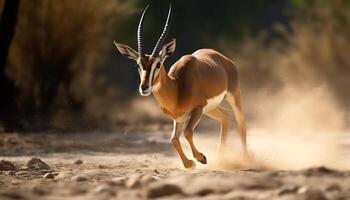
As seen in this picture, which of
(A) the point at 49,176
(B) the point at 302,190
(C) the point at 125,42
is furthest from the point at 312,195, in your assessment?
(C) the point at 125,42

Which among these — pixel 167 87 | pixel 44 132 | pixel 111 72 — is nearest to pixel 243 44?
pixel 111 72

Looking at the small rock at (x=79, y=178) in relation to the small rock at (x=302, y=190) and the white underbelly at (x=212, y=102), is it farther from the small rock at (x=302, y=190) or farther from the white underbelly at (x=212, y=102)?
the white underbelly at (x=212, y=102)

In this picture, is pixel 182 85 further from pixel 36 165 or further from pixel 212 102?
pixel 36 165

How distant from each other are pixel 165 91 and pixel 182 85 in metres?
0.51

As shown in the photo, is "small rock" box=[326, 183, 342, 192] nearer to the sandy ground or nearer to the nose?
the sandy ground

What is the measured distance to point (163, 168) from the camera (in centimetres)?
1390

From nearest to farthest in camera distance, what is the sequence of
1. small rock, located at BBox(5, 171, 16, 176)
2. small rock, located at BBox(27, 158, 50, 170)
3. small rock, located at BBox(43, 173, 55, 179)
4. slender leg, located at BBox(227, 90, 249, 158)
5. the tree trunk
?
small rock, located at BBox(43, 173, 55, 179) → small rock, located at BBox(5, 171, 16, 176) → small rock, located at BBox(27, 158, 50, 170) → slender leg, located at BBox(227, 90, 249, 158) → the tree trunk

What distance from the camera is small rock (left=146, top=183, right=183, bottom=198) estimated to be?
844 cm

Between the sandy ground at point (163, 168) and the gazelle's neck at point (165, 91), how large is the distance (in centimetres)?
90

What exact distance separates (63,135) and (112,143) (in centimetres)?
147

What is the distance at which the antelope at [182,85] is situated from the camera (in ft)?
43.4

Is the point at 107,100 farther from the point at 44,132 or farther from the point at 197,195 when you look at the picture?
the point at 197,195

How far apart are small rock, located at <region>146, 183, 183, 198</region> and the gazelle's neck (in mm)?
5015

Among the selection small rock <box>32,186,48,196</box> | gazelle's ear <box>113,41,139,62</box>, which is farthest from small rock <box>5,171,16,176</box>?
small rock <box>32,186,48,196</box>
